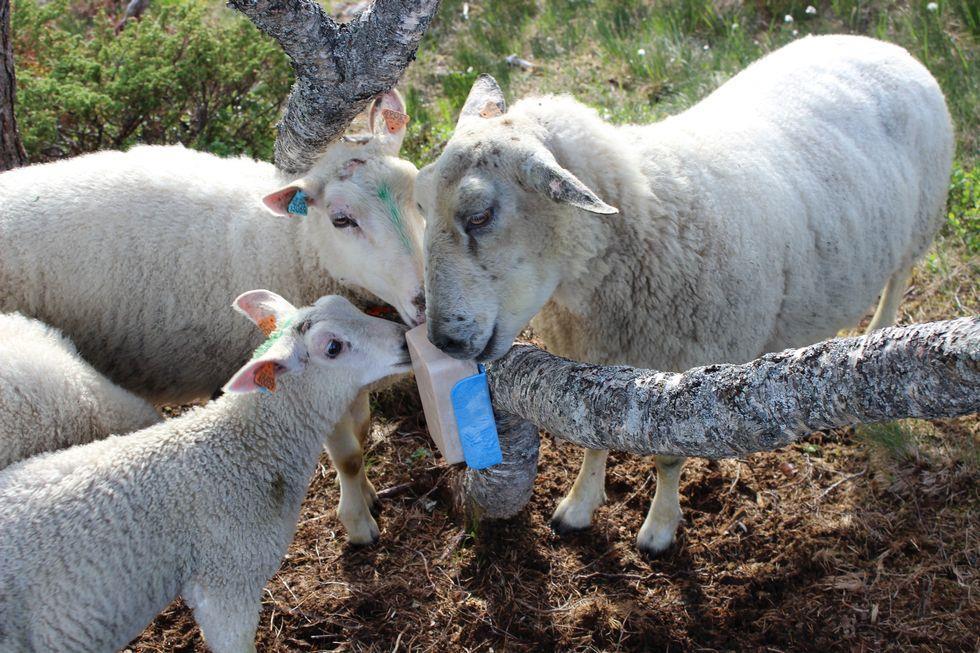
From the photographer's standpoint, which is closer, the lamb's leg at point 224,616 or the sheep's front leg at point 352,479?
the lamb's leg at point 224,616

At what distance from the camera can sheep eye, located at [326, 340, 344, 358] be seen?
315 cm

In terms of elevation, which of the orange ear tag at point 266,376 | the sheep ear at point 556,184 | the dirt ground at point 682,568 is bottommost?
the dirt ground at point 682,568

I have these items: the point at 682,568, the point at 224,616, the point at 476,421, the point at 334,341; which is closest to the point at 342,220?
the point at 334,341

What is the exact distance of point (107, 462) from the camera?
115 inches

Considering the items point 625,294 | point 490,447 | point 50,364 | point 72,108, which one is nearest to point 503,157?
point 625,294

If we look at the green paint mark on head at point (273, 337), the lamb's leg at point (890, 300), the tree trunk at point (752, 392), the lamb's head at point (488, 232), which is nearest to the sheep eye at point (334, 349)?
the green paint mark on head at point (273, 337)

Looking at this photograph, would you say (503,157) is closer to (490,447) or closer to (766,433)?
(490,447)

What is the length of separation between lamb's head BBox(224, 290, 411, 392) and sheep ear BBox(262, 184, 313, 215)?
1.58ft

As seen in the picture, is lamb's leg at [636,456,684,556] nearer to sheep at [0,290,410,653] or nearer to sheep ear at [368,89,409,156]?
sheep at [0,290,410,653]

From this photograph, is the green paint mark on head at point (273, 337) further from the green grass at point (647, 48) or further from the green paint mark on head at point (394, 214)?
the green grass at point (647, 48)

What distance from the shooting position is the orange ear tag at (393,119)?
146 inches

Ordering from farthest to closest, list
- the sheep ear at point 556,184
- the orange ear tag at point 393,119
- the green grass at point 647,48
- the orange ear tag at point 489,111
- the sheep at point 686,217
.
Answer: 1. the green grass at point 647,48
2. the orange ear tag at point 393,119
3. the orange ear tag at point 489,111
4. the sheep at point 686,217
5. the sheep ear at point 556,184

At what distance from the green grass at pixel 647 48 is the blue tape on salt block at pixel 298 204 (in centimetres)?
234

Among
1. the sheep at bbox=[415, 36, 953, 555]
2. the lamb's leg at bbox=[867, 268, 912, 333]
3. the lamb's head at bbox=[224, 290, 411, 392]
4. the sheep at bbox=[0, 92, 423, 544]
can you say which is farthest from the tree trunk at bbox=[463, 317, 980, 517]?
the lamb's leg at bbox=[867, 268, 912, 333]
